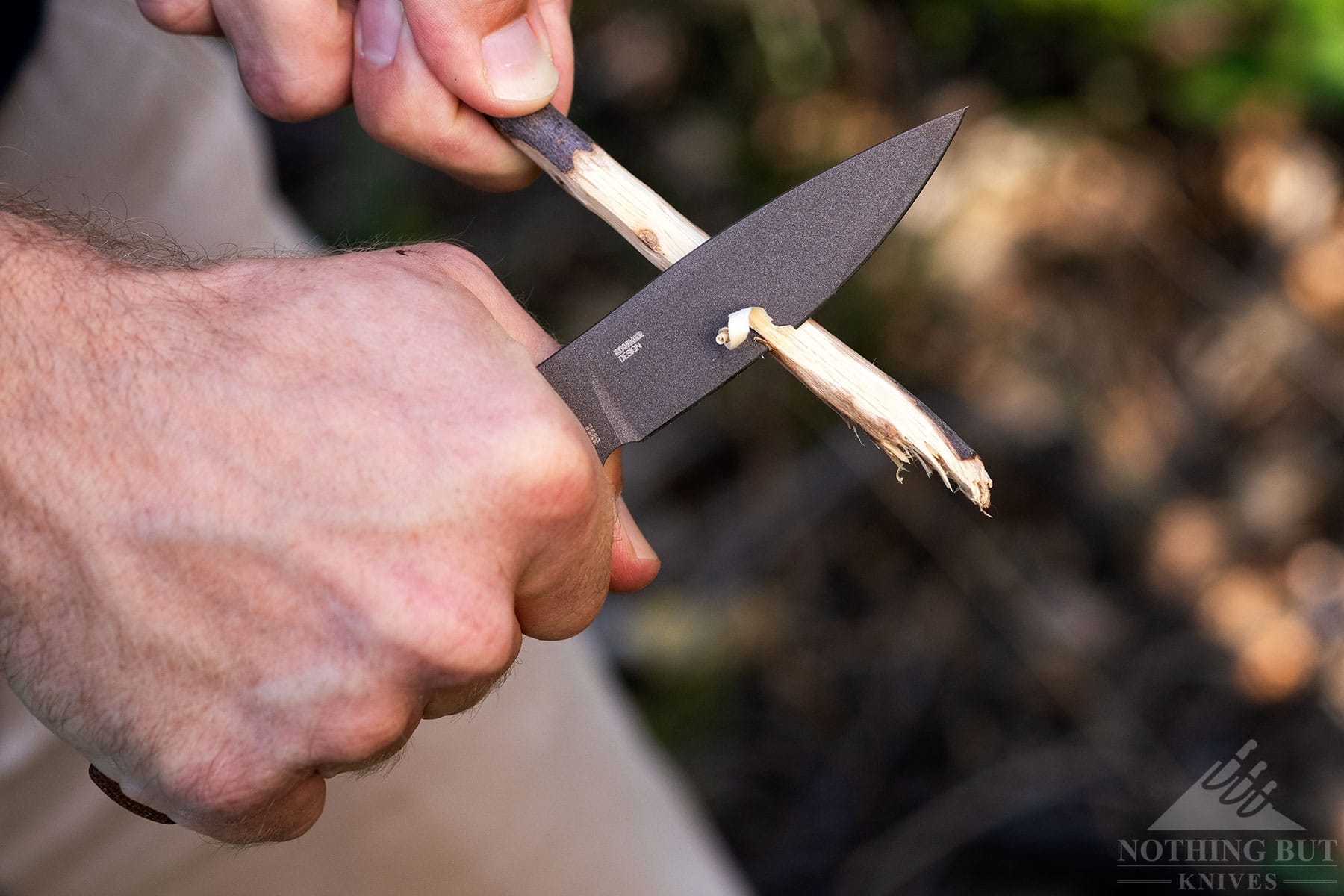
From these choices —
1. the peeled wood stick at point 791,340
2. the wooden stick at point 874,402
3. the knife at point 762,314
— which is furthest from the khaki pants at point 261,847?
the wooden stick at point 874,402

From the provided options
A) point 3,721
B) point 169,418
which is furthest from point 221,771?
point 3,721

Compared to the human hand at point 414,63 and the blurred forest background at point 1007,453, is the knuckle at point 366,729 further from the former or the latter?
the blurred forest background at point 1007,453

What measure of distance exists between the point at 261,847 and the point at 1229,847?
73.7 inches

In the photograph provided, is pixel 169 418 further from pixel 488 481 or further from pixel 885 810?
pixel 885 810

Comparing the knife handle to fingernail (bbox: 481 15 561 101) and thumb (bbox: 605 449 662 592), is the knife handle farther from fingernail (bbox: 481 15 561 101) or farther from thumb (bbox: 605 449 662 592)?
thumb (bbox: 605 449 662 592)

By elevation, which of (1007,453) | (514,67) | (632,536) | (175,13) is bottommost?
(1007,453)

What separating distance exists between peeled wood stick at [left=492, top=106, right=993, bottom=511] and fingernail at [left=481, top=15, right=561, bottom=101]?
3 centimetres

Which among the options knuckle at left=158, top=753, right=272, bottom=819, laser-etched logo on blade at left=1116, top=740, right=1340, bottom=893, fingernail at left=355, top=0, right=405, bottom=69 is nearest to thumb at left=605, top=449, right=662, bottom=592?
knuckle at left=158, top=753, right=272, bottom=819

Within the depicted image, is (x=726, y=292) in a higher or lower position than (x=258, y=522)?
lower

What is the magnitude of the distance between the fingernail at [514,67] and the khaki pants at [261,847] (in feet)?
2.07

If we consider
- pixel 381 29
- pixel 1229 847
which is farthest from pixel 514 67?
pixel 1229 847

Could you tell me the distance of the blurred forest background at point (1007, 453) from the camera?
7.04ft

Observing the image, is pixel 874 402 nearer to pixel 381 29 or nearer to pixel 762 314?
pixel 762 314

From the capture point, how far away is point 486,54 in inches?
39.7
